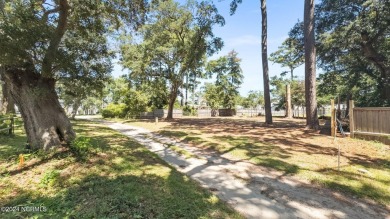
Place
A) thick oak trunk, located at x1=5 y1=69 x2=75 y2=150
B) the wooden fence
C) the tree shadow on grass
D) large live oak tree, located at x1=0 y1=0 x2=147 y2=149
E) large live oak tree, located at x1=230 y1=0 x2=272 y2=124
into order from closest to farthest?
the tree shadow on grass
large live oak tree, located at x1=0 y1=0 x2=147 y2=149
thick oak trunk, located at x1=5 y1=69 x2=75 y2=150
the wooden fence
large live oak tree, located at x1=230 y1=0 x2=272 y2=124

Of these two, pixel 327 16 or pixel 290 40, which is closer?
pixel 327 16

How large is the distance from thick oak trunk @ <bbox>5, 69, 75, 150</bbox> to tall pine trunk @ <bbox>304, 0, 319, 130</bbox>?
10512 millimetres

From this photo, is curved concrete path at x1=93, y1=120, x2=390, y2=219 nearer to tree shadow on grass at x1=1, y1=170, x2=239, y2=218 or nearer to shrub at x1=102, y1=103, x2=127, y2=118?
tree shadow on grass at x1=1, y1=170, x2=239, y2=218

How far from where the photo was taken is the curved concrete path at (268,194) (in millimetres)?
3456

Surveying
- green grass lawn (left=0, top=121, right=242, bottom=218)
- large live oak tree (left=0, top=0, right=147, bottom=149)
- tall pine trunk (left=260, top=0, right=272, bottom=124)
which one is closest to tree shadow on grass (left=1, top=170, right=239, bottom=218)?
green grass lawn (left=0, top=121, right=242, bottom=218)

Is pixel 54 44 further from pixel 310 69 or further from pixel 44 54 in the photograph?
pixel 310 69

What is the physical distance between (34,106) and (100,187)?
13.0 feet

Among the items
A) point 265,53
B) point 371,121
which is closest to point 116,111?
point 265,53

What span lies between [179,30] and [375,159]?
1811 centimetres

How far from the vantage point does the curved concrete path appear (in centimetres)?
346

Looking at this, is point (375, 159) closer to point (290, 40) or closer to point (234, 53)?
point (290, 40)

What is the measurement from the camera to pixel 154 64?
2212cm

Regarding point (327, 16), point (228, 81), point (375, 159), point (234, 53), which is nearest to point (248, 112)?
point (228, 81)

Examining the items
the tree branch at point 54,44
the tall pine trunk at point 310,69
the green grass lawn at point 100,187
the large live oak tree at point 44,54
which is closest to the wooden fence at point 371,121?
the tall pine trunk at point 310,69
